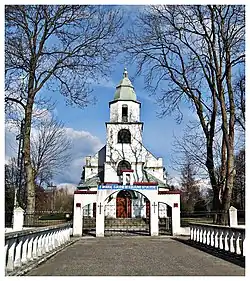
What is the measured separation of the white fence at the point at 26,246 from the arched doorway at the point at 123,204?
19.6 metres

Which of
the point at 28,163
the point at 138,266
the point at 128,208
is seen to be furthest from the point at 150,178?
the point at 138,266

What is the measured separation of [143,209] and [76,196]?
11890 mm

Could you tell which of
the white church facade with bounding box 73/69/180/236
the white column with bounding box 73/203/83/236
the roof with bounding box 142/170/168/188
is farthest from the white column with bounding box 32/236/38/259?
the roof with bounding box 142/170/168/188

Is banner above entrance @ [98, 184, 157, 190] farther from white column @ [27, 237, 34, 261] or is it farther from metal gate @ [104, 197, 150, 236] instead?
white column @ [27, 237, 34, 261]

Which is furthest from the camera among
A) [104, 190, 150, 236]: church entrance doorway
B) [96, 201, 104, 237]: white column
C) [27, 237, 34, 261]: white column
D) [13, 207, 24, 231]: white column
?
[104, 190, 150, 236]: church entrance doorway

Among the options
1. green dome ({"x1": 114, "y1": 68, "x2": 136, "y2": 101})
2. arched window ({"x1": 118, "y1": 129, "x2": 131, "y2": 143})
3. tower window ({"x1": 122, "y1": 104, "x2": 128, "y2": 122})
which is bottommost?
arched window ({"x1": 118, "y1": 129, "x2": 131, "y2": 143})

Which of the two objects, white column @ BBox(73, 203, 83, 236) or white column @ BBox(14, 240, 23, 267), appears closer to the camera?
white column @ BBox(14, 240, 23, 267)

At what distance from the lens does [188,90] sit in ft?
61.0

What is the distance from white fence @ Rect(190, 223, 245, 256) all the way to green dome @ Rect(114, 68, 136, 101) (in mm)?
20663

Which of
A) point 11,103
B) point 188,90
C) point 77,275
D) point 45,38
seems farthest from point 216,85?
point 77,275

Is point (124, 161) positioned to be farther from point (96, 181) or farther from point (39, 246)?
point (39, 246)

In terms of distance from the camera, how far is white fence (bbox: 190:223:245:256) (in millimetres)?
9438

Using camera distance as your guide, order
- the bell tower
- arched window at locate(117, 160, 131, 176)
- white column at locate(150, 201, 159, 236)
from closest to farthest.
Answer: white column at locate(150, 201, 159, 236), arched window at locate(117, 160, 131, 176), the bell tower

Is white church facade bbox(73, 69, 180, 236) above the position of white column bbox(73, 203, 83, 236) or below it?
above
